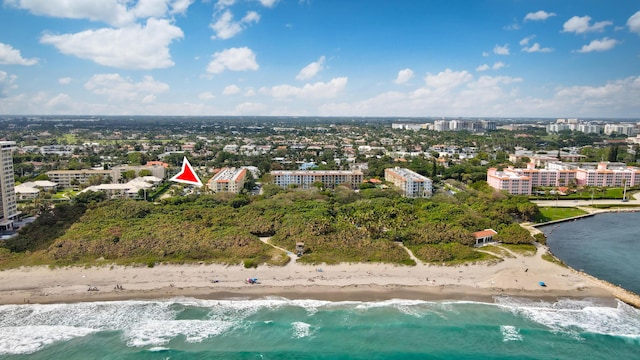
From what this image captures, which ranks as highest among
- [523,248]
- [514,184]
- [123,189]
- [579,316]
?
[514,184]

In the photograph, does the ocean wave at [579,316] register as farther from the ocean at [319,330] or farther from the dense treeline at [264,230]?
the dense treeline at [264,230]

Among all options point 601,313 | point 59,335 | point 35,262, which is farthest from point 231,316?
point 601,313

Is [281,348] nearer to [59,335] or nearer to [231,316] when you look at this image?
[231,316]

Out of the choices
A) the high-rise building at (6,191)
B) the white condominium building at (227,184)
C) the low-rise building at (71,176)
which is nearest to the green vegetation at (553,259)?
the white condominium building at (227,184)

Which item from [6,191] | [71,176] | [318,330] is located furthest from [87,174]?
[318,330]

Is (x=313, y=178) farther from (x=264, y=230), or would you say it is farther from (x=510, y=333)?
(x=510, y=333)

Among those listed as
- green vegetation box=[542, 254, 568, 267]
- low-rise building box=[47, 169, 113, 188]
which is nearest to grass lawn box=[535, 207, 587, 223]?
green vegetation box=[542, 254, 568, 267]
